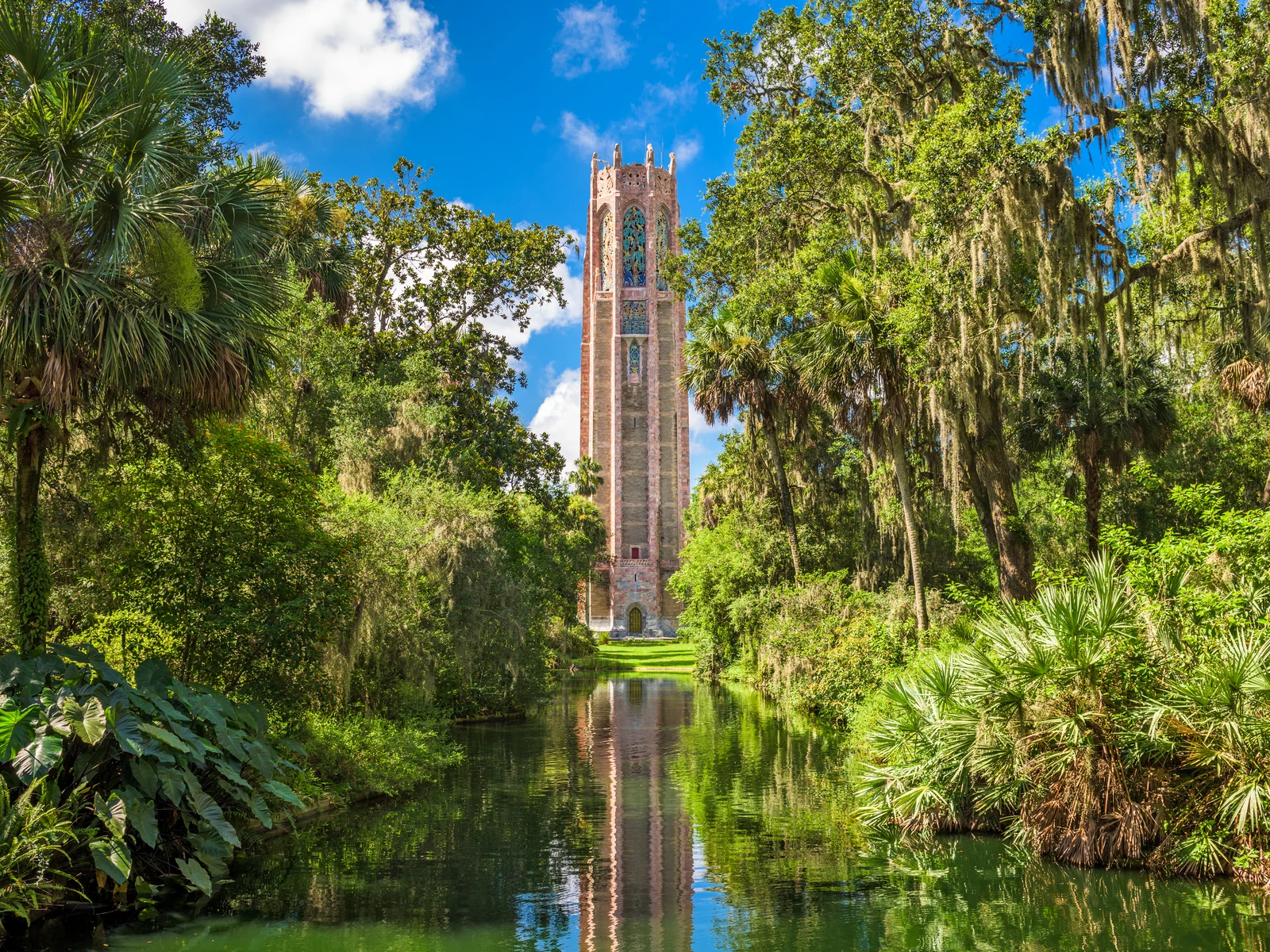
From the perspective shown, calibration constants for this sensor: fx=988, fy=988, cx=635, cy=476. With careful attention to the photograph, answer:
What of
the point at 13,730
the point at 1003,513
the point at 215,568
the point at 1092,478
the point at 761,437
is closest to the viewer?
the point at 13,730

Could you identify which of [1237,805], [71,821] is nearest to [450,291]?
[71,821]

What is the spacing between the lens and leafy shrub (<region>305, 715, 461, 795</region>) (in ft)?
44.0

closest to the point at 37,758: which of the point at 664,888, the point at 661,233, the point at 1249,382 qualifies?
the point at 664,888

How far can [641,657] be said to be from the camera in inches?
2197

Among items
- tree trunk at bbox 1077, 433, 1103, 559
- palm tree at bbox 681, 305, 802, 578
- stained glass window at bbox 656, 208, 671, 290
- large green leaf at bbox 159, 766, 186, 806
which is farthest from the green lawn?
large green leaf at bbox 159, 766, 186, 806

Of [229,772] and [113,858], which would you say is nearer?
[113,858]

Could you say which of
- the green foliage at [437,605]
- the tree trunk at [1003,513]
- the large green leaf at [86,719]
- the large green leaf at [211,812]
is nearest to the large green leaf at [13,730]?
the large green leaf at [86,719]

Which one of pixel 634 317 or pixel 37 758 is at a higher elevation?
pixel 634 317

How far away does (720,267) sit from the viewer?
917 inches

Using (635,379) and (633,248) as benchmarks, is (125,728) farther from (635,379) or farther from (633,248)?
(633,248)

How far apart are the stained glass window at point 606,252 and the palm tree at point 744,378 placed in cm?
4664

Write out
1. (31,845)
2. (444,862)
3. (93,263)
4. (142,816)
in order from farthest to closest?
(444,862)
(93,263)
(142,816)
(31,845)

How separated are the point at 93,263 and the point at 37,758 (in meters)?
4.89

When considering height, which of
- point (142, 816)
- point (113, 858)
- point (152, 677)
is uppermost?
point (152, 677)
